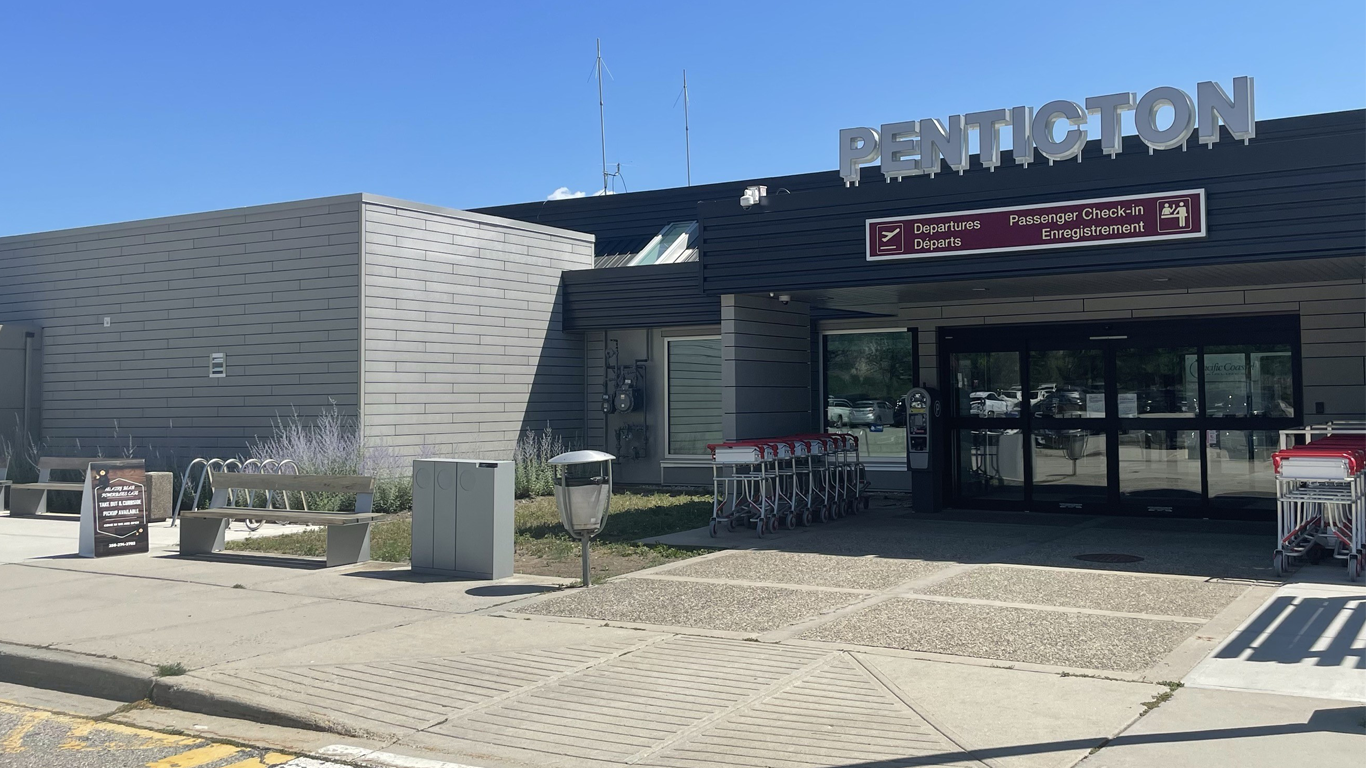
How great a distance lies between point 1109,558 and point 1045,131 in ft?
15.2

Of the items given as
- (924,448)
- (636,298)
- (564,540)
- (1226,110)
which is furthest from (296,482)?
(1226,110)

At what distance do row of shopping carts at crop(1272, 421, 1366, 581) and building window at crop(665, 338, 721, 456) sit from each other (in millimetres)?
10816

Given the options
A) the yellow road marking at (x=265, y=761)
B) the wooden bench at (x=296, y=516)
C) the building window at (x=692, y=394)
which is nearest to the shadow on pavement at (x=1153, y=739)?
the yellow road marking at (x=265, y=761)

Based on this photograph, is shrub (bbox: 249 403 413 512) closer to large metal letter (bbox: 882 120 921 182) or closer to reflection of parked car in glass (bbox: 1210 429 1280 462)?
large metal letter (bbox: 882 120 921 182)

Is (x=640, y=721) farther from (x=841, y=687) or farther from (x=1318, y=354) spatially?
(x=1318, y=354)

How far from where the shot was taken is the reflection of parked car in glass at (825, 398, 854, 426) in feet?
61.3

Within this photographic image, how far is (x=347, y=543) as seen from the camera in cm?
1131

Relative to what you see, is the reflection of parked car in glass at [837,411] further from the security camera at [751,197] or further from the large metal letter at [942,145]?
the large metal letter at [942,145]

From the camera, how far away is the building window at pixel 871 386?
17938mm

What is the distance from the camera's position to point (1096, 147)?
1722cm

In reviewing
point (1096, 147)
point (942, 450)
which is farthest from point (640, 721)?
point (1096, 147)

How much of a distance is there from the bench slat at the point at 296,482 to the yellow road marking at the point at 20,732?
15.6 ft

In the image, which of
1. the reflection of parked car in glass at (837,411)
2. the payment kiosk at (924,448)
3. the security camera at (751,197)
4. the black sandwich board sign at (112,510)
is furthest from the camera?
the reflection of parked car in glass at (837,411)

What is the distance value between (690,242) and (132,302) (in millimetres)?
10073
